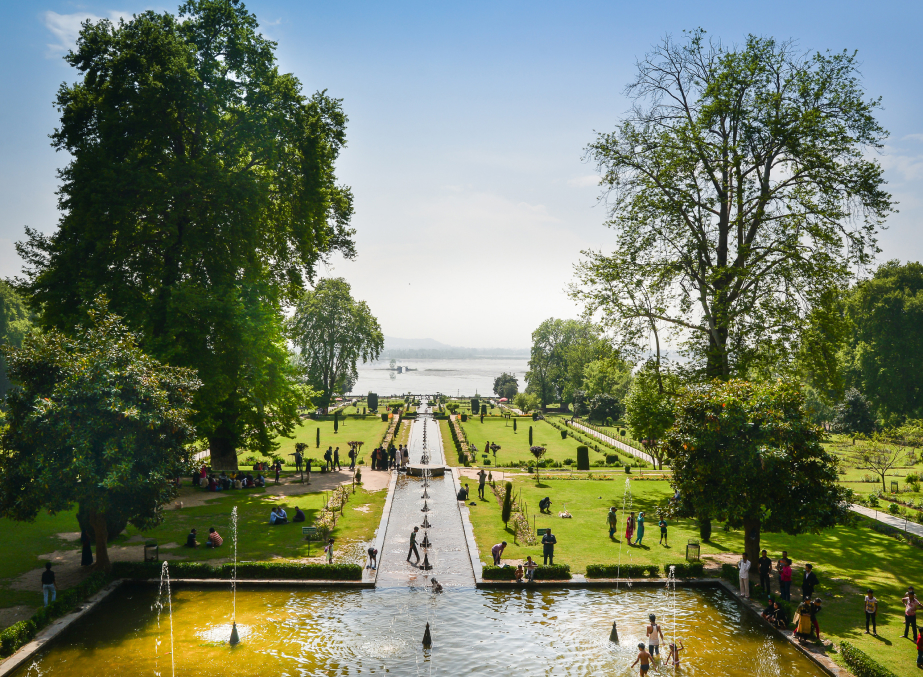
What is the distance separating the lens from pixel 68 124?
26266 millimetres

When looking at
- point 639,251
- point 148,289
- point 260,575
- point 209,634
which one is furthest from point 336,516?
point 639,251

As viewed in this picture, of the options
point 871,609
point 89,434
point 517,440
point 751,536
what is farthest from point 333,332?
point 871,609

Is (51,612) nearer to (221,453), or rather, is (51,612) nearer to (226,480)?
(226,480)

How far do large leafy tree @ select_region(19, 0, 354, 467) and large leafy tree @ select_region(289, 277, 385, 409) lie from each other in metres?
40.3

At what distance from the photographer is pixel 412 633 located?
50.0ft

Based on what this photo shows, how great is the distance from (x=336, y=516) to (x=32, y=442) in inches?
500

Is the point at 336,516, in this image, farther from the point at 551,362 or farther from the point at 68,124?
the point at 551,362

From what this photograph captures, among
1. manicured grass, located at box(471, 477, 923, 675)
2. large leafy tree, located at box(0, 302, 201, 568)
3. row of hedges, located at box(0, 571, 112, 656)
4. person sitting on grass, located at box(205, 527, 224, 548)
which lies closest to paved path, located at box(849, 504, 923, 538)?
manicured grass, located at box(471, 477, 923, 675)

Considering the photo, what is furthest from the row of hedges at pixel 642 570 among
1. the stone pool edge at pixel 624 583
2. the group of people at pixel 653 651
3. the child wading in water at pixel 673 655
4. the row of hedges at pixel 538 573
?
the child wading in water at pixel 673 655

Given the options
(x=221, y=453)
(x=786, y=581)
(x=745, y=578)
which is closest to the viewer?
(x=786, y=581)

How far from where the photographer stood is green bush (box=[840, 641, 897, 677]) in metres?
12.9

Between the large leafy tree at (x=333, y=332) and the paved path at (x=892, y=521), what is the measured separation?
5145 cm

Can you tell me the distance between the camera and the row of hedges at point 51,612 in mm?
13768

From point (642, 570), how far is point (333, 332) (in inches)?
2233
